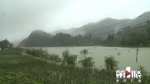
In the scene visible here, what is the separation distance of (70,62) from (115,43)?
321 inches

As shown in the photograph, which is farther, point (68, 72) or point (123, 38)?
point (123, 38)

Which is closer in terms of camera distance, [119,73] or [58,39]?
[119,73]

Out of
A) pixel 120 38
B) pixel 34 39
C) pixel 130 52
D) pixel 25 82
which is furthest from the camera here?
pixel 34 39

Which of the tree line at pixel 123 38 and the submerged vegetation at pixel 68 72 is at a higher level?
the tree line at pixel 123 38

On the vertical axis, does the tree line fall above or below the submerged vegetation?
above

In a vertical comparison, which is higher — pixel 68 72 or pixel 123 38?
pixel 123 38

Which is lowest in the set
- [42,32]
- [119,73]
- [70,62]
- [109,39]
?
[70,62]

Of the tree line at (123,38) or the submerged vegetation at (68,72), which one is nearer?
the submerged vegetation at (68,72)

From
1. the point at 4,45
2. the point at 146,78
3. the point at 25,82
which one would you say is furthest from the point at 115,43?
the point at 4,45

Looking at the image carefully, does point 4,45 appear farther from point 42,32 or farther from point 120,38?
point 120,38

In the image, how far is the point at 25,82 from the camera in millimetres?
10688

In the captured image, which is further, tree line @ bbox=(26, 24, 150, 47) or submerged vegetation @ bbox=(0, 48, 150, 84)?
tree line @ bbox=(26, 24, 150, 47)

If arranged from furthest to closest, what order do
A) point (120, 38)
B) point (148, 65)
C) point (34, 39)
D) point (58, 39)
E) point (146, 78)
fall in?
point (34, 39)
point (58, 39)
point (120, 38)
point (148, 65)
point (146, 78)

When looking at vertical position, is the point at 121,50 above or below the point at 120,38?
below
